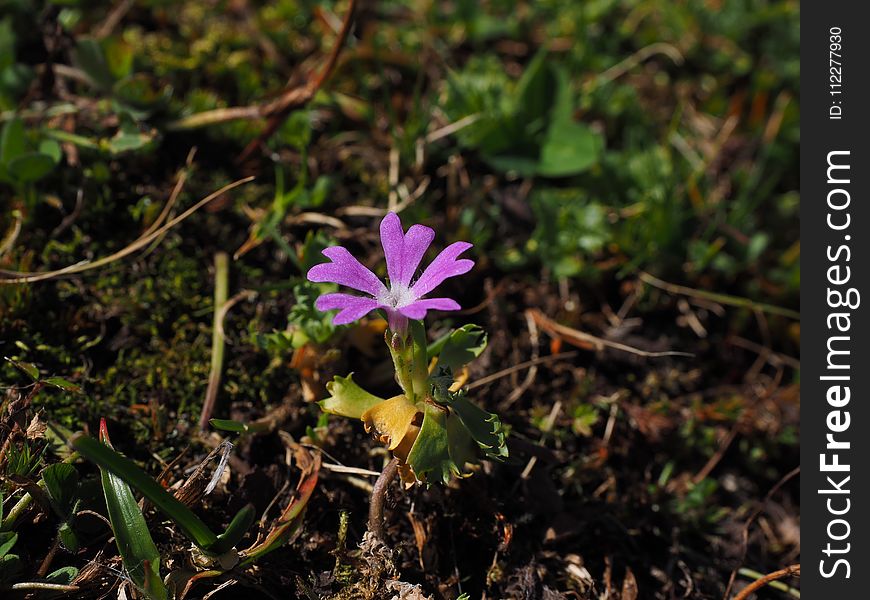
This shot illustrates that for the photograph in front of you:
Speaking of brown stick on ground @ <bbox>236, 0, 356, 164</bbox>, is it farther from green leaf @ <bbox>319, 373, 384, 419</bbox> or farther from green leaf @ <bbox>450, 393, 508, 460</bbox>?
green leaf @ <bbox>450, 393, 508, 460</bbox>

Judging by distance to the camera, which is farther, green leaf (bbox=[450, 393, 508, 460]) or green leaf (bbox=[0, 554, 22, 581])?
green leaf (bbox=[450, 393, 508, 460])

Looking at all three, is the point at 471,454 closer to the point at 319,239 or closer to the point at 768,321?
the point at 319,239

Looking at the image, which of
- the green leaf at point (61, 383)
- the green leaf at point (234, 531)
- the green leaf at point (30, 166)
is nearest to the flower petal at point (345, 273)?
the green leaf at point (234, 531)

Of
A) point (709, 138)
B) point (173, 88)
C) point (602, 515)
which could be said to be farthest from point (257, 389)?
point (709, 138)

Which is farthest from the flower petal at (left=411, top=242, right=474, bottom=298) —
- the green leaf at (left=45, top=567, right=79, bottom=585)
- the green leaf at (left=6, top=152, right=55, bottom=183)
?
the green leaf at (left=6, top=152, right=55, bottom=183)

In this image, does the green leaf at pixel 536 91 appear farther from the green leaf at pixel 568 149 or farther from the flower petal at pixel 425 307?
the flower petal at pixel 425 307

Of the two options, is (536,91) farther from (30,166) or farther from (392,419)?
(30,166)

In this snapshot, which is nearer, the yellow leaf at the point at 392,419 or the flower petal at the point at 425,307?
the flower petal at the point at 425,307
